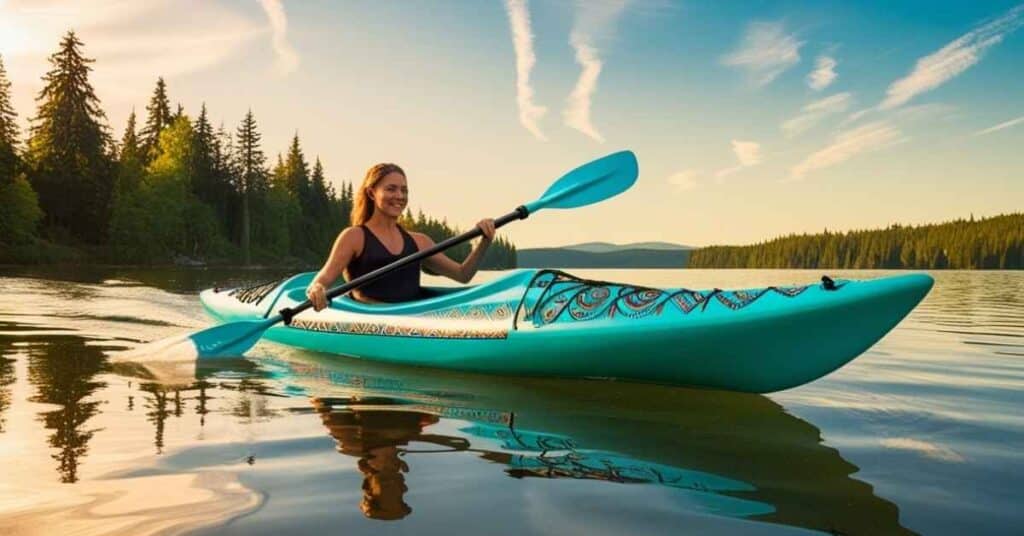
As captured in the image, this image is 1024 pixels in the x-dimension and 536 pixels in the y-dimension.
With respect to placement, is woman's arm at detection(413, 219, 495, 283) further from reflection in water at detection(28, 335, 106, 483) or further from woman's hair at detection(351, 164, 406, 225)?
reflection in water at detection(28, 335, 106, 483)

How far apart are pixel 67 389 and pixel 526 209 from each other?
3.43 metres

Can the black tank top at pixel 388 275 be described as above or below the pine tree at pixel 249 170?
below

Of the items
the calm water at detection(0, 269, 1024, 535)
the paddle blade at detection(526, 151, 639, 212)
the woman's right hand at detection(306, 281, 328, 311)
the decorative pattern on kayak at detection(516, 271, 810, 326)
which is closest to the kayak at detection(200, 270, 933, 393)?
the decorative pattern on kayak at detection(516, 271, 810, 326)

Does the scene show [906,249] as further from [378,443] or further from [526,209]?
[378,443]

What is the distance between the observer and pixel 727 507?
229 cm

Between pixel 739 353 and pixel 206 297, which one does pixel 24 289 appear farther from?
pixel 739 353

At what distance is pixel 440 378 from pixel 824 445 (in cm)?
256

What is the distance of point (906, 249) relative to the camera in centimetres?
10138

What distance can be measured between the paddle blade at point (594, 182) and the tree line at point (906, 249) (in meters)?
99.9

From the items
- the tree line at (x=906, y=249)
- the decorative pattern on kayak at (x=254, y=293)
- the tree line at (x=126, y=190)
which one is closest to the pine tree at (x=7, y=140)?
the tree line at (x=126, y=190)

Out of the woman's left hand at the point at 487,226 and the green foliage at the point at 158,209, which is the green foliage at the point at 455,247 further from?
the woman's left hand at the point at 487,226

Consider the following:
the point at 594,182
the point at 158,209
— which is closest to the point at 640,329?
the point at 594,182

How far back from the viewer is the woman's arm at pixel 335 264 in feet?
17.1

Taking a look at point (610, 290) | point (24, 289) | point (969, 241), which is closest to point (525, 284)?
point (610, 290)
